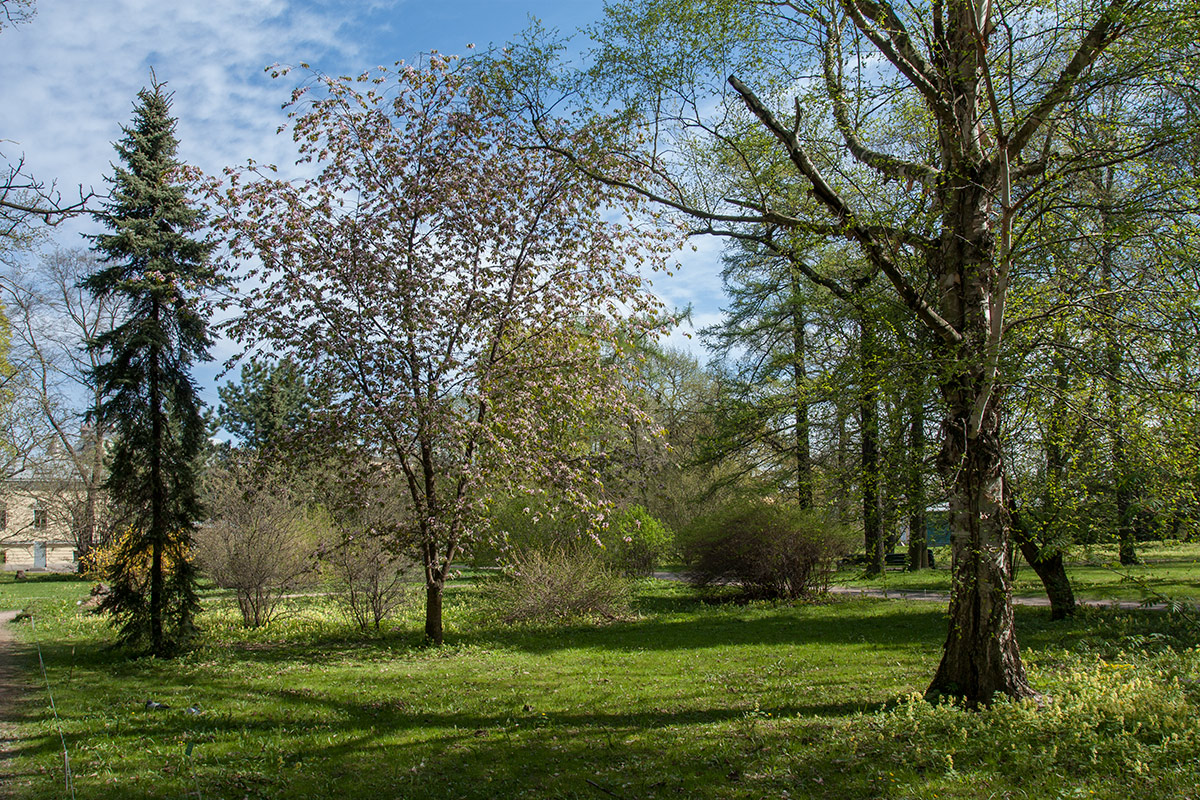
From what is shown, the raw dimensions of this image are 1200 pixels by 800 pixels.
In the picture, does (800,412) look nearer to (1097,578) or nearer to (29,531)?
(1097,578)

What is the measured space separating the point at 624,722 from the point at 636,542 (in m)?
15.6

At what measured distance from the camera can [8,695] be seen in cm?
827

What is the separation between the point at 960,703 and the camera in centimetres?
645

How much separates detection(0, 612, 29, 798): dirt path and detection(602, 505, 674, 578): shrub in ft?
40.2

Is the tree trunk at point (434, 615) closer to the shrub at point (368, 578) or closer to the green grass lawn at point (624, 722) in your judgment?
the green grass lawn at point (624, 722)

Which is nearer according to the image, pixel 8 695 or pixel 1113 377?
pixel 1113 377

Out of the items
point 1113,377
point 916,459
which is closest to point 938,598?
point 916,459

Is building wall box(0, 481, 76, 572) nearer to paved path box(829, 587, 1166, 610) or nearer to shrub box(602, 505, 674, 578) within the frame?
shrub box(602, 505, 674, 578)

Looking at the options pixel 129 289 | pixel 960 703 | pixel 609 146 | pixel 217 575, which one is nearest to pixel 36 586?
pixel 217 575

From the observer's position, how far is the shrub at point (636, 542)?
2027cm

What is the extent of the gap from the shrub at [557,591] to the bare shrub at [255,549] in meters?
3.81

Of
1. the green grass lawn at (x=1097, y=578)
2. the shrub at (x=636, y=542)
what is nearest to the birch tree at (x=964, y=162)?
the green grass lawn at (x=1097, y=578)

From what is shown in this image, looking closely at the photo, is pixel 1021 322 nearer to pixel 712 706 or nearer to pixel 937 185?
pixel 937 185

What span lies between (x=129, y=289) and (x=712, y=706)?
10116 millimetres
